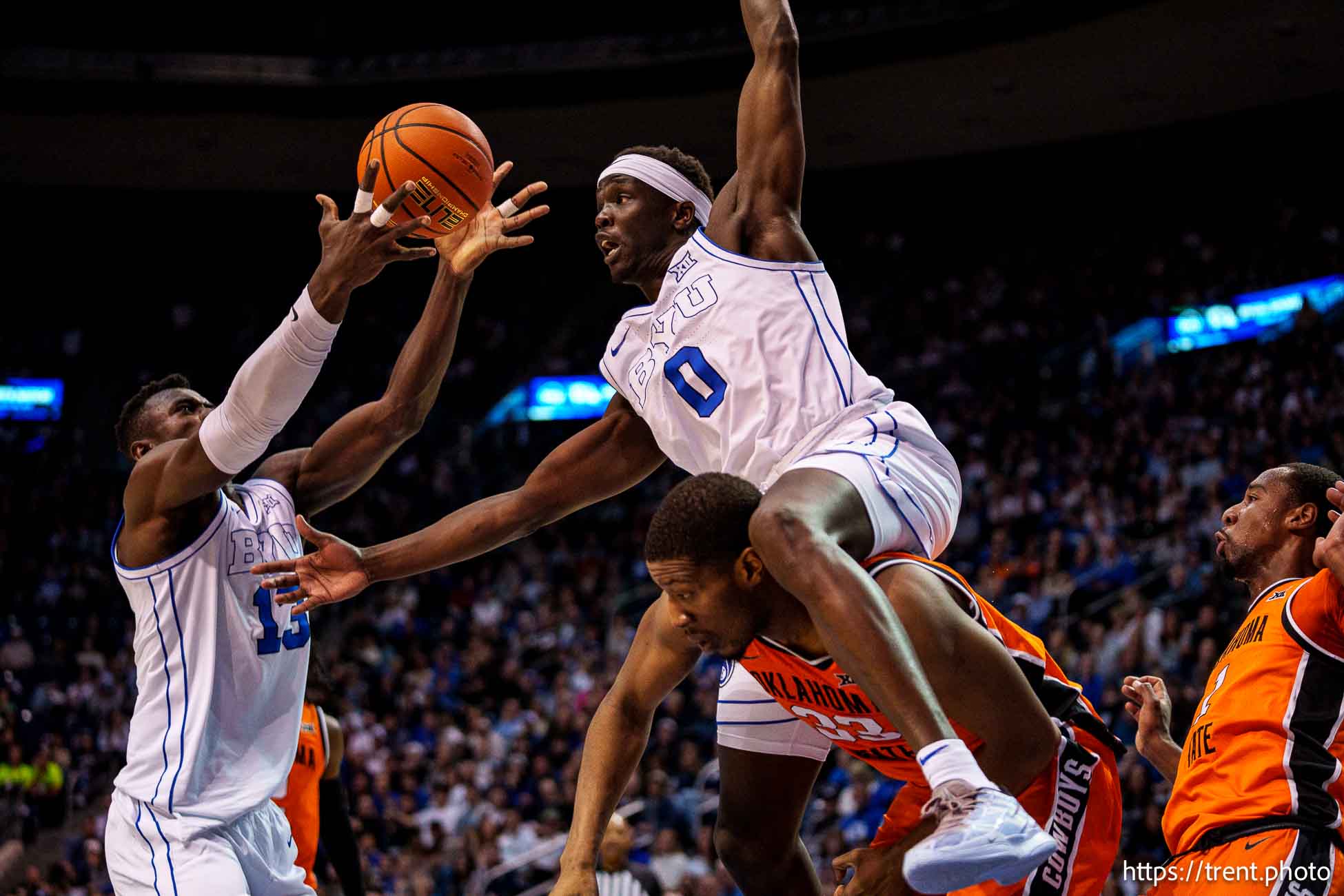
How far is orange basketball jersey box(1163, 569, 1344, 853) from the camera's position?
3.63 m

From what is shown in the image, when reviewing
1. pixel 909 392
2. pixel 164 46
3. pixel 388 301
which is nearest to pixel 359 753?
pixel 909 392

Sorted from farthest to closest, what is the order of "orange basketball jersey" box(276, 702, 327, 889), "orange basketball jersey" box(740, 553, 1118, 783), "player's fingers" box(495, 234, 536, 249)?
1. "orange basketball jersey" box(276, 702, 327, 889)
2. "player's fingers" box(495, 234, 536, 249)
3. "orange basketball jersey" box(740, 553, 1118, 783)

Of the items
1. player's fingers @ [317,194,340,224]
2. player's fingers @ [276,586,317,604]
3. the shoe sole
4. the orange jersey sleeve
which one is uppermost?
player's fingers @ [317,194,340,224]

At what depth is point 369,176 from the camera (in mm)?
4191

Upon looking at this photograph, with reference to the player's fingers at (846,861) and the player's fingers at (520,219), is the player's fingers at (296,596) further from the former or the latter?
the player's fingers at (846,861)

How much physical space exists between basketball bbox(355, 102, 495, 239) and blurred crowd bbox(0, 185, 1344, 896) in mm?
5148

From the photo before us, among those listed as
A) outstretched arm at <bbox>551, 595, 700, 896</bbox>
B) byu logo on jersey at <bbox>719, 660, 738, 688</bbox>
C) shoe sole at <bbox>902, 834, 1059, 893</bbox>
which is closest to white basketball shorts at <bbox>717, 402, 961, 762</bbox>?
byu logo on jersey at <bbox>719, 660, 738, 688</bbox>

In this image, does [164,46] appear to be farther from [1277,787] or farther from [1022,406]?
[1277,787]

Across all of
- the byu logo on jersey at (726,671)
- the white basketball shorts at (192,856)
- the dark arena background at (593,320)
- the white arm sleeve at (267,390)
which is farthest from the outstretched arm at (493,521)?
the dark arena background at (593,320)

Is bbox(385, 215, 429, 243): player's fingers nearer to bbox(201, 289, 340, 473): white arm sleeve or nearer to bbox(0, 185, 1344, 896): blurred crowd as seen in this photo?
bbox(201, 289, 340, 473): white arm sleeve

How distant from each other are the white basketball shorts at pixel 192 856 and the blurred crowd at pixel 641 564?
14.6 ft

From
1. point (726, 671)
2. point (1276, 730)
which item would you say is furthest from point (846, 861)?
point (1276, 730)

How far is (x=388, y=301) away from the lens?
70.5 ft

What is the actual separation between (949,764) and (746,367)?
1401 millimetres
